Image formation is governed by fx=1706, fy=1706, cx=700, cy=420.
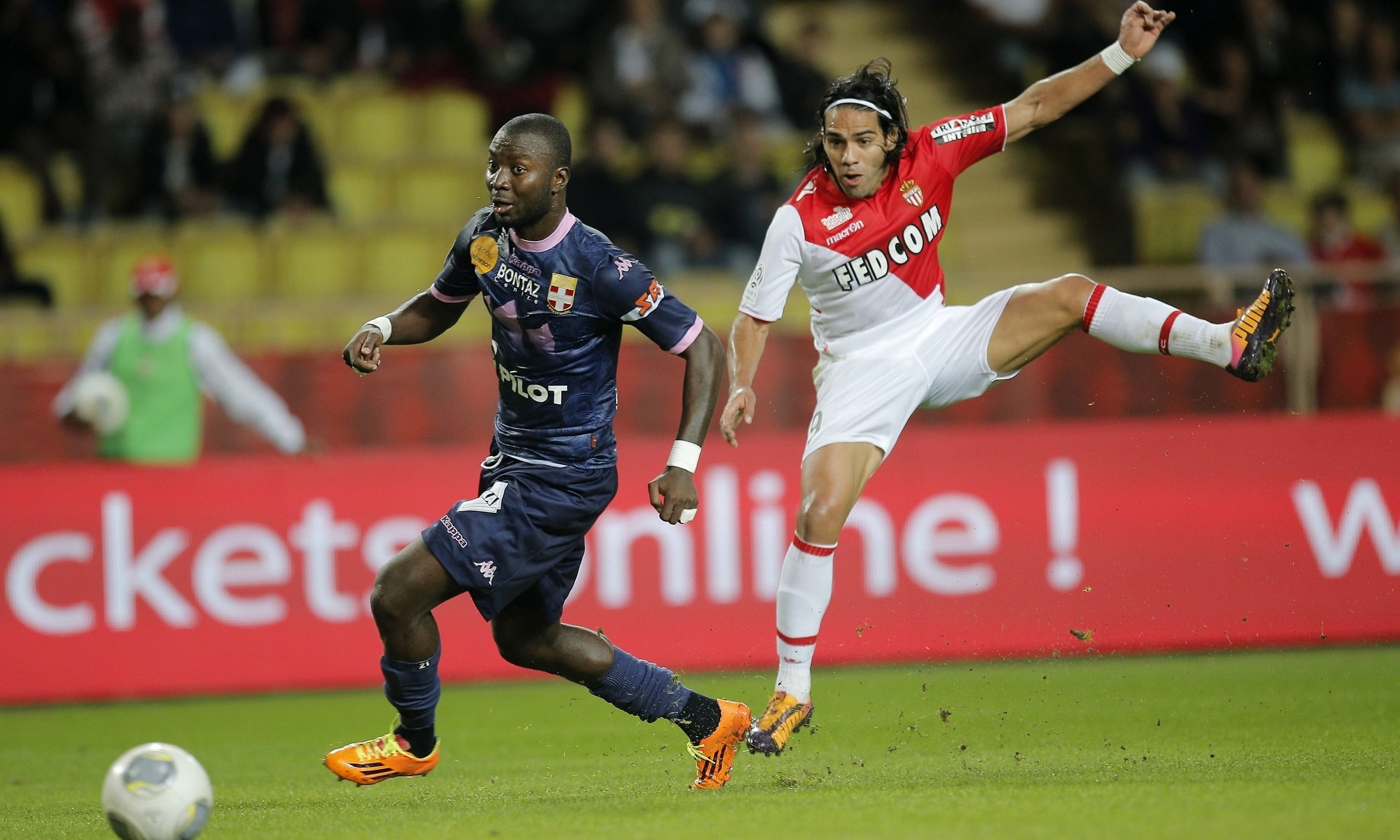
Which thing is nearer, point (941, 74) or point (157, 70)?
point (157, 70)

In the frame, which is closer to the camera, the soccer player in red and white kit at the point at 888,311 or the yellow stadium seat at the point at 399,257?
the soccer player in red and white kit at the point at 888,311

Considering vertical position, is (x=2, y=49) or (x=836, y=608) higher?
(x=2, y=49)

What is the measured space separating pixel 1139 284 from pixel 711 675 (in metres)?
4.12

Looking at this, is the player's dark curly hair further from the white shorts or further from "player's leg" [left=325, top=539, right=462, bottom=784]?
"player's leg" [left=325, top=539, right=462, bottom=784]

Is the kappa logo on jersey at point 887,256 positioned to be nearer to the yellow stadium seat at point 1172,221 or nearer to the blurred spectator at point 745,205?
the blurred spectator at point 745,205

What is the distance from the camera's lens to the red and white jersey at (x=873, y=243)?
21.7 ft

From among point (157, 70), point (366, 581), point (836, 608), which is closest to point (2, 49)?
point (157, 70)

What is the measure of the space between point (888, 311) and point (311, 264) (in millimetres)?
7143

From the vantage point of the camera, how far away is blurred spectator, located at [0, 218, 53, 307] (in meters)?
12.3

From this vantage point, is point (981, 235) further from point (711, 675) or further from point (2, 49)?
point (2, 49)

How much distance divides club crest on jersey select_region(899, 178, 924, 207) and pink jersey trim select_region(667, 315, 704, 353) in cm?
124

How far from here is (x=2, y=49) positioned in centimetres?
1396

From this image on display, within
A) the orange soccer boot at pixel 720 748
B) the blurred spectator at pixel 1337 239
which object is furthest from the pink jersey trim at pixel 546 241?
the blurred spectator at pixel 1337 239

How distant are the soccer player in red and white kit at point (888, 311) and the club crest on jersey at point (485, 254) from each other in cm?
101
